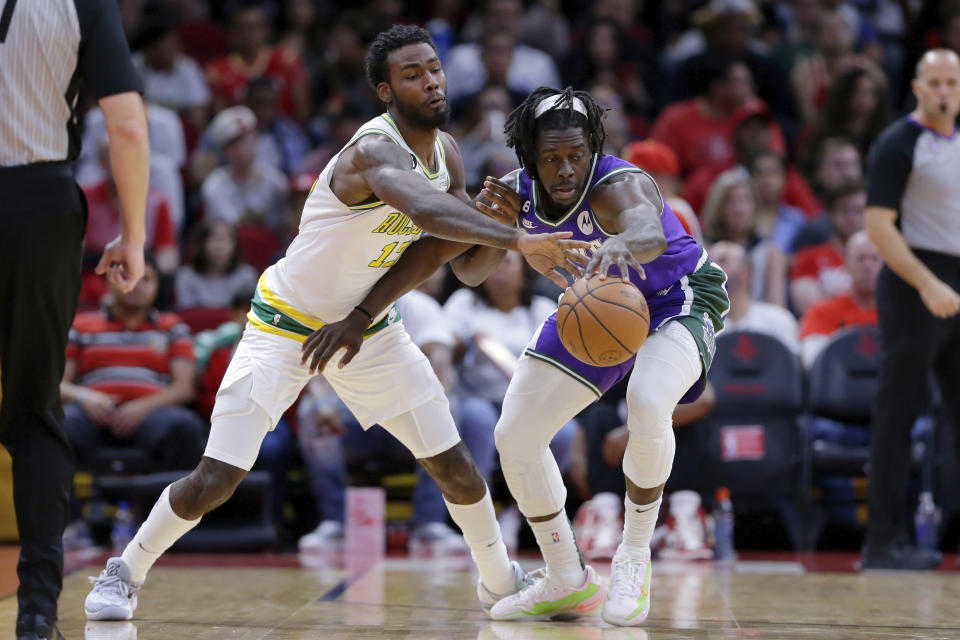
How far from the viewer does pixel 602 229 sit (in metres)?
4.34

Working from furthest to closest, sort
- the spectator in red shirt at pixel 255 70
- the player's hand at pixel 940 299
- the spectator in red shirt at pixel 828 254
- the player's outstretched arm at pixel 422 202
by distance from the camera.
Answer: the spectator in red shirt at pixel 255 70
the spectator in red shirt at pixel 828 254
the player's hand at pixel 940 299
the player's outstretched arm at pixel 422 202

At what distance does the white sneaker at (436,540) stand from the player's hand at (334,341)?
2869 mm

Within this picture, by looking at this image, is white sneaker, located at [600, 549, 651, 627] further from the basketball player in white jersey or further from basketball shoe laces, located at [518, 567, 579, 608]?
the basketball player in white jersey

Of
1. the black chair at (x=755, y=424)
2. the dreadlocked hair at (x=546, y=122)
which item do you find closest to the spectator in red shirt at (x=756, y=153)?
the black chair at (x=755, y=424)

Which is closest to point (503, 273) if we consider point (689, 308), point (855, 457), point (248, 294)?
point (248, 294)

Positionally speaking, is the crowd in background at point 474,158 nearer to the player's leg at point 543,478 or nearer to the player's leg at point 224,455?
the player's leg at point 543,478

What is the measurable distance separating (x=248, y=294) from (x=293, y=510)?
1432 millimetres

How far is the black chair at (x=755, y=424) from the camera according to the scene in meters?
7.25

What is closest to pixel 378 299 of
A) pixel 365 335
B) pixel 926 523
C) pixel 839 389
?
pixel 365 335

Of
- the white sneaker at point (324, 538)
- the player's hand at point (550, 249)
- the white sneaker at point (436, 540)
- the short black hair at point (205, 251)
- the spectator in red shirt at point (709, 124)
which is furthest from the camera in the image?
the spectator in red shirt at point (709, 124)

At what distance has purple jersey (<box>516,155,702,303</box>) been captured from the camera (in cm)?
434

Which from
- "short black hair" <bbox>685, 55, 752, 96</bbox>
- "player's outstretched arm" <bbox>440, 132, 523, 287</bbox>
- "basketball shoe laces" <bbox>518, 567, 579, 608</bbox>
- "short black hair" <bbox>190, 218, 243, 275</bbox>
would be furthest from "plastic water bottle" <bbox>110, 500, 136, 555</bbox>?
"short black hair" <bbox>685, 55, 752, 96</bbox>

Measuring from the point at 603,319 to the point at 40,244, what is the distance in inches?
67.5

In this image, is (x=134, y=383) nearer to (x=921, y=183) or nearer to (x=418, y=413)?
(x=418, y=413)
